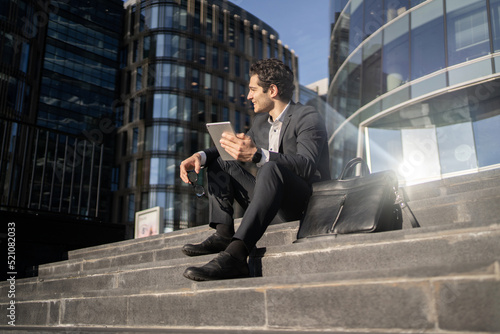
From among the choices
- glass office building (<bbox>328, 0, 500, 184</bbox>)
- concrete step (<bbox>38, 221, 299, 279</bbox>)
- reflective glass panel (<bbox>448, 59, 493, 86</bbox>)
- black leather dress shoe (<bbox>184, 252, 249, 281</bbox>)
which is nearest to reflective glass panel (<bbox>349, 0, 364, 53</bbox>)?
glass office building (<bbox>328, 0, 500, 184</bbox>)

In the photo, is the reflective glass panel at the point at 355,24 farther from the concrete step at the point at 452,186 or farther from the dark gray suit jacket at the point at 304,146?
the dark gray suit jacket at the point at 304,146

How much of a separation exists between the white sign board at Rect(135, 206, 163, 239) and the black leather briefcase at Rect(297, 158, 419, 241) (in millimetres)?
8787

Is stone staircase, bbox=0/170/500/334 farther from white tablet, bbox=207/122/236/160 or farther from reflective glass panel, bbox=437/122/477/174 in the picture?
reflective glass panel, bbox=437/122/477/174

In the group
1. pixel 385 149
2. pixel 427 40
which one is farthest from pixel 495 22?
pixel 385 149

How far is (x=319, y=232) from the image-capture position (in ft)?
8.06

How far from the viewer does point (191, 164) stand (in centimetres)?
321

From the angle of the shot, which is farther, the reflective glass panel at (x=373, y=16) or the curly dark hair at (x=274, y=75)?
the reflective glass panel at (x=373, y=16)

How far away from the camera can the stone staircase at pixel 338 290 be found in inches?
59.8

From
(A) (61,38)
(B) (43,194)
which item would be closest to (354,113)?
(B) (43,194)

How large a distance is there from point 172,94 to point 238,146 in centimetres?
3523

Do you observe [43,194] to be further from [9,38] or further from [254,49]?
[254,49]

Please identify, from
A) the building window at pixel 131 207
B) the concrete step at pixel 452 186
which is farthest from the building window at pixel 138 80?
the concrete step at pixel 452 186

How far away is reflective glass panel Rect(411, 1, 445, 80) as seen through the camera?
548 inches

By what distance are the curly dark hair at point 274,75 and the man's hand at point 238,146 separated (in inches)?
36.9
